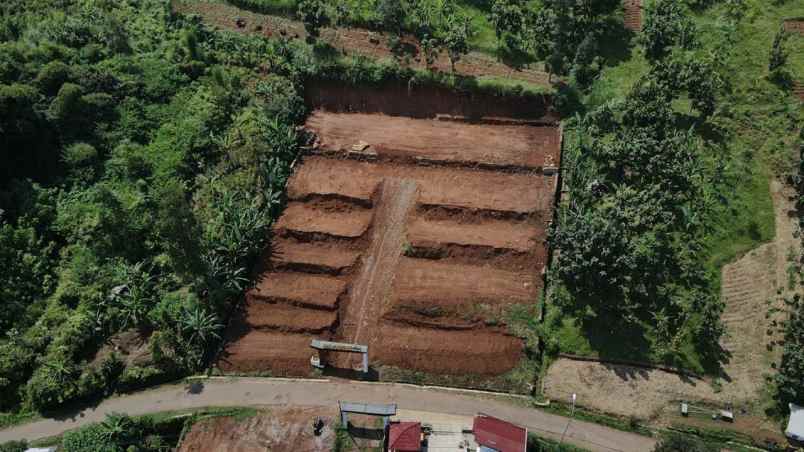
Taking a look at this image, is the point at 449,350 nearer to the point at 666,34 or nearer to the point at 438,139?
the point at 438,139

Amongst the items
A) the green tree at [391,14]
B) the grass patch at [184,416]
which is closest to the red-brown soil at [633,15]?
the green tree at [391,14]

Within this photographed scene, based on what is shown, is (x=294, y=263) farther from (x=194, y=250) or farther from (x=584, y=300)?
(x=584, y=300)

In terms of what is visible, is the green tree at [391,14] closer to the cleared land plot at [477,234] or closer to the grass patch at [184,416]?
the cleared land plot at [477,234]

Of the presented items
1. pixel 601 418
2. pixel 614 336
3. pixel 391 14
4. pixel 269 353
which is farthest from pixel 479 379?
pixel 391 14

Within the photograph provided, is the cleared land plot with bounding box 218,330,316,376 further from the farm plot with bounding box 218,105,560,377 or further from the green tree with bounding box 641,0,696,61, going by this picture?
the green tree with bounding box 641,0,696,61

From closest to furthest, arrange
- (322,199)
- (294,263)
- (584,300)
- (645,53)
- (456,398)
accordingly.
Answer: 1. (456,398)
2. (584,300)
3. (294,263)
4. (322,199)
5. (645,53)

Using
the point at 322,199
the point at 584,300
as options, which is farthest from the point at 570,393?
the point at 322,199
